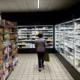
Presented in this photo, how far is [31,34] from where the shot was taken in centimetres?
1130

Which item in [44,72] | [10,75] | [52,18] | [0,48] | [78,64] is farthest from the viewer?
[52,18]

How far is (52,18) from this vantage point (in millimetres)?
10891

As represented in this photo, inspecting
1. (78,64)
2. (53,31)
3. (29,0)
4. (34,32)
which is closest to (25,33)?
(34,32)

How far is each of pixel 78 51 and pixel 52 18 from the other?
5878mm

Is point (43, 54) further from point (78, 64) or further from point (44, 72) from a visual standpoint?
point (78, 64)

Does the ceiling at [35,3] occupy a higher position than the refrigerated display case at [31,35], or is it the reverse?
the ceiling at [35,3]

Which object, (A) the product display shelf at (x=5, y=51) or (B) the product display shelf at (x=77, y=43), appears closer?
(A) the product display shelf at (x=5, y=51)

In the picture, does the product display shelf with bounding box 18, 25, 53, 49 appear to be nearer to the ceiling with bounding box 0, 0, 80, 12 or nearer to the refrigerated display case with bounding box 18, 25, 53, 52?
the refrigerated display case with bounding box 18, 25, 53, 52

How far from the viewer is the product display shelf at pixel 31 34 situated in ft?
36.8

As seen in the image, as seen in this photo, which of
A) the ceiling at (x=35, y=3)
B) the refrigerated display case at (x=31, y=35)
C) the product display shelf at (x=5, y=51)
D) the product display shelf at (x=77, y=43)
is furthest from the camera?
the refrigerated display case at (x=31, y=35)

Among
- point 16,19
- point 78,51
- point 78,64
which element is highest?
point 16,19

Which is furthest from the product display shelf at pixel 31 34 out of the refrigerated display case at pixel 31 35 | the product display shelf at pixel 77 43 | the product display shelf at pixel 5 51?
the product display shelf at pixel 77 43

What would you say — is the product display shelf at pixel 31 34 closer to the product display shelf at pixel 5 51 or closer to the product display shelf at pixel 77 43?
the product display shelf at pixel 5 51

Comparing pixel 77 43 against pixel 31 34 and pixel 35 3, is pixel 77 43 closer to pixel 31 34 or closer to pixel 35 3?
pixel 35 3
